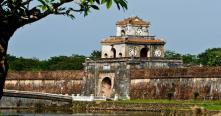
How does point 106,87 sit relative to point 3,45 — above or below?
above

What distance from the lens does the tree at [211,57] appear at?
70.1 metres

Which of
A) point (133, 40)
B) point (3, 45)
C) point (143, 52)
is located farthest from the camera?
point (143, 52)

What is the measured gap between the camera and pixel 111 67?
1869 inches

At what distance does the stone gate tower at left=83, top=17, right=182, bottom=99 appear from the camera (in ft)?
152

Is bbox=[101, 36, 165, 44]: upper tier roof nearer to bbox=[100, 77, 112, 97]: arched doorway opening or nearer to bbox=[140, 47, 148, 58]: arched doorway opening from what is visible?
bbox=[140, 47, 148, 58]: arched doorway opening

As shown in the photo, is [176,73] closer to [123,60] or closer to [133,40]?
[123,60]

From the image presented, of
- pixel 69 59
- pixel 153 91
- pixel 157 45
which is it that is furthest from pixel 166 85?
pixel 69 59

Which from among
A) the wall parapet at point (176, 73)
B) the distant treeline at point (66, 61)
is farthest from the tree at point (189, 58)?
the wall parapet at point (176, 73)

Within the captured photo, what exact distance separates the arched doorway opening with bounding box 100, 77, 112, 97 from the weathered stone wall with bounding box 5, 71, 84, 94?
1.64m

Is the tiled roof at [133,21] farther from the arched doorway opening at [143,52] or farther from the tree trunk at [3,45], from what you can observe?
the tree trunk at [3,45]

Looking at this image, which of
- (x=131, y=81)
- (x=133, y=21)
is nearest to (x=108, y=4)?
(x=131, y=81)

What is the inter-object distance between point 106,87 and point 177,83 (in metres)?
7.98

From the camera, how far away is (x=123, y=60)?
152 feet

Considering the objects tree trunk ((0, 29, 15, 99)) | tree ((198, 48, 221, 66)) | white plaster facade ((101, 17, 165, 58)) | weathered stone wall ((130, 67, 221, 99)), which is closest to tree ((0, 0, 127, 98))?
tree trunk ((0, 29, 15, 99))
